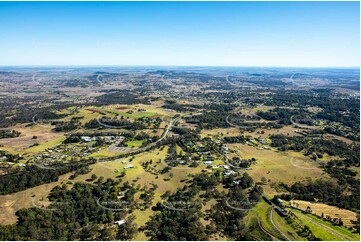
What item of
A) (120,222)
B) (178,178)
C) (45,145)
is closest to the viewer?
(120,222)

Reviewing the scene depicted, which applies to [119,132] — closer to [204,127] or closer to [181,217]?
[204,127]

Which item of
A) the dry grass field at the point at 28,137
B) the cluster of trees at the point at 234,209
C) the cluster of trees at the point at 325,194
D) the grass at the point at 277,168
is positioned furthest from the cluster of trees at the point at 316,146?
the dry grass field at the point at 28,137

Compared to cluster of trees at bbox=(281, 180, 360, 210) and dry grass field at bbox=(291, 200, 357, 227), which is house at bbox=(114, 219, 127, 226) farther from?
dry grass field at bbox=(291, 200, 357, 227)

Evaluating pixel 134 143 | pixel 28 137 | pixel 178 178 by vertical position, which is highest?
pixel 134 143

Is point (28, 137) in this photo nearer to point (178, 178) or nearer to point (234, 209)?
point (178, 178)

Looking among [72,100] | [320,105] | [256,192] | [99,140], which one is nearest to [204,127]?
[99,140]

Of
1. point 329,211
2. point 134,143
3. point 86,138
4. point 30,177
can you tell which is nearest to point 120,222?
point 30,177
